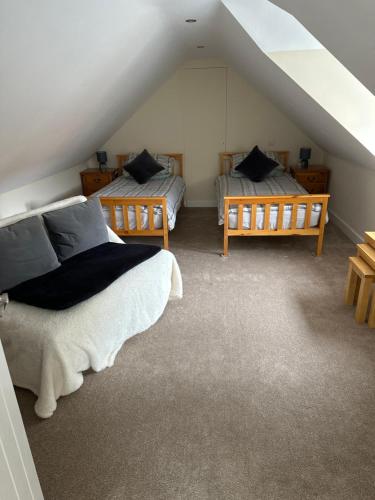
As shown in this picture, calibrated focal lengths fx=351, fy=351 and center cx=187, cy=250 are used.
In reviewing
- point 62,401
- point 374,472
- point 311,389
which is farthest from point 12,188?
point 374,472

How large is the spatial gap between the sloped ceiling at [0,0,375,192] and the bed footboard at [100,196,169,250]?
80cm

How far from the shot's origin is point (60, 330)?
76.3 inches

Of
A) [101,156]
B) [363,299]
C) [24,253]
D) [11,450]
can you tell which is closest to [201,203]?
[101,156]

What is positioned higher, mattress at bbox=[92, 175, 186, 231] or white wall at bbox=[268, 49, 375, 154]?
white wall at bbox=[268, 49, 375, 154]

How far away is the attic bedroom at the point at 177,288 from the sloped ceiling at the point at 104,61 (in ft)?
0.05

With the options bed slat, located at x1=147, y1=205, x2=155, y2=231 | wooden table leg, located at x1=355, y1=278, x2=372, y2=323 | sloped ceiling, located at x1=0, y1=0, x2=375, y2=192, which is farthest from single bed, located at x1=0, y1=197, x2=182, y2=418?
wooden table leg, located at x1=355, y1=278, x2=372, y2=323

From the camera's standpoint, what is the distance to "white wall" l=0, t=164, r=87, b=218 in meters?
3.70

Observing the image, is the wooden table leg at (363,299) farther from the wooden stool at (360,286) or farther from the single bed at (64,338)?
the single bed at (64,338)

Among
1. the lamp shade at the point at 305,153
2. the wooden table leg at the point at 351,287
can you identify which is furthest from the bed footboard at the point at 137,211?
the lamp shade at the point at 305,153

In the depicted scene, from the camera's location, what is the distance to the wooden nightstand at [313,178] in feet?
16.1

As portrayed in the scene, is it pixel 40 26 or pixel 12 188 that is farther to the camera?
pixel 12 188

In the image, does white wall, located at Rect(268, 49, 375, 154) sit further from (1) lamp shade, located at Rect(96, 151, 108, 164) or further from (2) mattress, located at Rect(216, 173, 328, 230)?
(1) lamp shade, located at Rect(96, 151, 108, 164)

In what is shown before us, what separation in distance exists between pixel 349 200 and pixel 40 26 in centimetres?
374

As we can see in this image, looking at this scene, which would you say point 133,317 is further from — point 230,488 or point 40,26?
point 40,26
